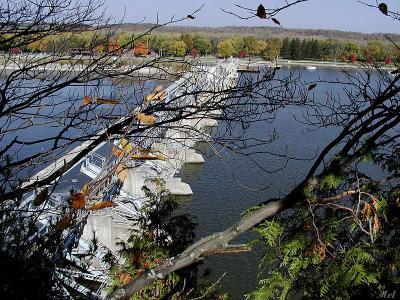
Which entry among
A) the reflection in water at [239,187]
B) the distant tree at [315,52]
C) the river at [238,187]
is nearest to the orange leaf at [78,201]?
the reflection in water at [239,187]

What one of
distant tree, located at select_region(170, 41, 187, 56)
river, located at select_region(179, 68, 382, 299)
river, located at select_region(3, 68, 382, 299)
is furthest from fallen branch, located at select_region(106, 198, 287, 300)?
river, located at select_region(179, 68, 382, 299)

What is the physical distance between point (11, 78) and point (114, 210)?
40.3ft

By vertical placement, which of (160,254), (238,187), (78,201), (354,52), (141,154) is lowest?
(238,187)

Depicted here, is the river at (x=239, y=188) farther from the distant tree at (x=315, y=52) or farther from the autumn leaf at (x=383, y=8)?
the autumn leaf at (x=383, y=8)

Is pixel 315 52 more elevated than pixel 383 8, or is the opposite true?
pixel 383 8

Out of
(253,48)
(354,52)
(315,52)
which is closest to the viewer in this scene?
(354,52)

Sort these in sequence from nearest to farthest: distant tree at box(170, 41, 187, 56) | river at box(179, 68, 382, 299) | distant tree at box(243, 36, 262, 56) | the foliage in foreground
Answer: the foliage in foreground → distant tree at box(170, 41, 187, 56) → distant tree at box(243, 36, 262, 56) → river at box(179, 68, 382, 299)

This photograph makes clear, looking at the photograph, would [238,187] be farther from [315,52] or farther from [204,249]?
[315,52]

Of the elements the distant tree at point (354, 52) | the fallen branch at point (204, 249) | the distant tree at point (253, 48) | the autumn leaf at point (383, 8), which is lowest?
the fallen branch at point (204, 249)

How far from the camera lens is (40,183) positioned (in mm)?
3312

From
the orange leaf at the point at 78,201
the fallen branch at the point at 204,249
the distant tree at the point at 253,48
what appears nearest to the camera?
the fallen branch at the point at 204,249

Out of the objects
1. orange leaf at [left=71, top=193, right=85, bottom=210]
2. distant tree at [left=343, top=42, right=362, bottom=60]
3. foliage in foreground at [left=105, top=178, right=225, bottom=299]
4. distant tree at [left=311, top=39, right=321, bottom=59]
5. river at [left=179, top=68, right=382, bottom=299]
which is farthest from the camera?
distant tree at [left=311, top=39, right=321, bottom=59]

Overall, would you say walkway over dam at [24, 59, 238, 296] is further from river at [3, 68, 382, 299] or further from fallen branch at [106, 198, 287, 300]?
river at [3, 68, 382, 299]

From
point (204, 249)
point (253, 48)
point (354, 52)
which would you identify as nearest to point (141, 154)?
point (204, 249)
